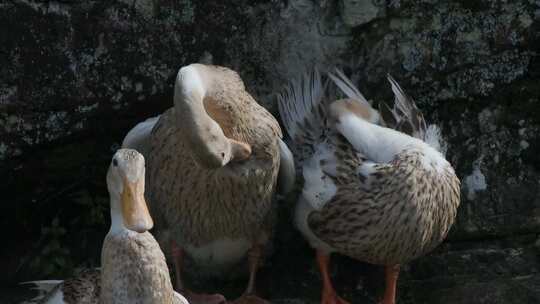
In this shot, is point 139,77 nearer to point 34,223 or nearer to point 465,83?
point 34,223

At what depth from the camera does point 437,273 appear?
6.07m

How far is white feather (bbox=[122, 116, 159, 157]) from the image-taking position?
5.70 metres

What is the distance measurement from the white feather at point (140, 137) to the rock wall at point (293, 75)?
0.39 feet

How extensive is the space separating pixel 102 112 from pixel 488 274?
85.1 inches

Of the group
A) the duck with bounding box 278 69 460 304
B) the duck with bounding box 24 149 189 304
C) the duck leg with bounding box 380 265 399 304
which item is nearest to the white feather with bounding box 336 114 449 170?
the duck with bounding box 278 69 460 304

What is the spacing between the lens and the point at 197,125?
4.87 meters

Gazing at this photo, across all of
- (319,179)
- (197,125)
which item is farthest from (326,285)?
(197,125)

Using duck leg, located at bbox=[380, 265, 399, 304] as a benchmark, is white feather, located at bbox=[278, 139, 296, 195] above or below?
above

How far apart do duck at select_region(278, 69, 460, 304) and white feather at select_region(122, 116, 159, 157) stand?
71 centimetres

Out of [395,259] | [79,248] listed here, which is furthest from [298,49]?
[79,248]

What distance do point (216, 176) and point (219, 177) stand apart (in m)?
0.01

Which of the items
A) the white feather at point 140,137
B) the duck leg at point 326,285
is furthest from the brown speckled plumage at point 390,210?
the white feather at point 140,137

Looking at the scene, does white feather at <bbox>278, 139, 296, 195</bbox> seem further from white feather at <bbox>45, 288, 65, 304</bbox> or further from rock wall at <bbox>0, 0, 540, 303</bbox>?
white feather at <bbox>45, 288, 65, 304</bbox>

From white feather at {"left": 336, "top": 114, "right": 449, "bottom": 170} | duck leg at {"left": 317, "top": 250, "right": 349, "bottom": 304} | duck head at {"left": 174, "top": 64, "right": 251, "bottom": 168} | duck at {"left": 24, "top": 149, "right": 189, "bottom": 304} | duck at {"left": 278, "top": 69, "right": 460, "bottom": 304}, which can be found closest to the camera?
duck at {"left": 24, "top": 149, "right": 189, "bottom": 304}
